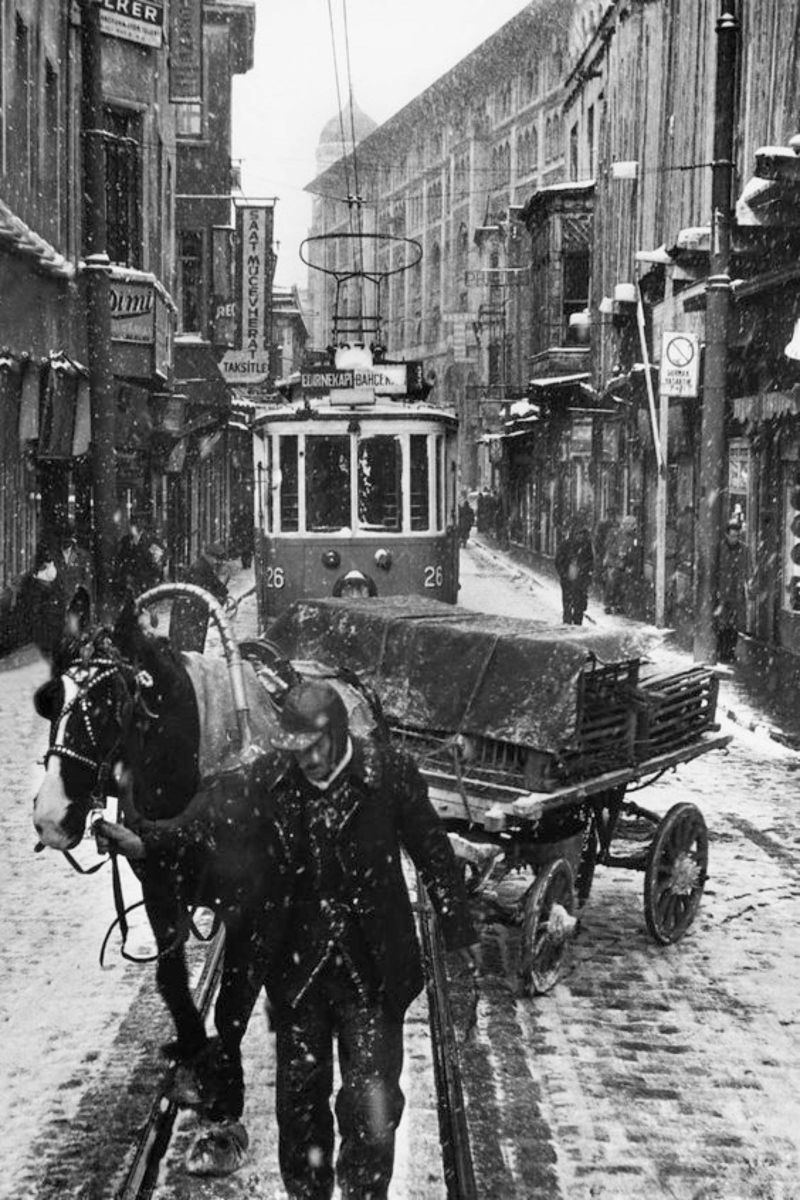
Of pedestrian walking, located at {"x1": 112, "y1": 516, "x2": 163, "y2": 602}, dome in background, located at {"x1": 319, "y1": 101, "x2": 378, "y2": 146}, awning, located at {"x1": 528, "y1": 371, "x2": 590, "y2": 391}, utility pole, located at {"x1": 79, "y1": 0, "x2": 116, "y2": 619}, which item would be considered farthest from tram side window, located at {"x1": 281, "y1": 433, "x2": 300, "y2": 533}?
dome in background, located at {"x1": 319, "y1": 101, "x2": 378, "y2": 146}

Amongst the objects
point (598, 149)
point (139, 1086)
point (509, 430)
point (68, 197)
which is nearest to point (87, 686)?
point (139, 1086)

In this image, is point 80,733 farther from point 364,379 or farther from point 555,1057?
point 364,379

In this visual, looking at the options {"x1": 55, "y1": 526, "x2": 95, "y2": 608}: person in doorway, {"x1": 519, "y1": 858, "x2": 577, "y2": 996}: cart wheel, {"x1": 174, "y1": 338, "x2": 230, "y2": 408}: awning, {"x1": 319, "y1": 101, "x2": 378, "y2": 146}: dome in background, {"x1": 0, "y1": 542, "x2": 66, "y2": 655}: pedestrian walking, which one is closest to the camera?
{"x1": 519, "y1": 858, "x2": 577, "y2": 996}: cart wheel

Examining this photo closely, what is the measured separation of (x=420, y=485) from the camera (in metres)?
18.0

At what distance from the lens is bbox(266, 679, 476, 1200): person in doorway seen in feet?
13.5

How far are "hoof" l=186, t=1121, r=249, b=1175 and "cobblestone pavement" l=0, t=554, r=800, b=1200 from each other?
0.05 metres

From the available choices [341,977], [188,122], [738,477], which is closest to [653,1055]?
[341,977]

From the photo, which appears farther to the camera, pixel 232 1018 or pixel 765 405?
pixel 765 405

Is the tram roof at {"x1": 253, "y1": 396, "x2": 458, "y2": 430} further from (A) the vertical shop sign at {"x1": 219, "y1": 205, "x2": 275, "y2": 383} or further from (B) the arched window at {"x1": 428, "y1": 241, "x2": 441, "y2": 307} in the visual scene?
(B) the arched window at {"x1": 428, "y1": 241, "x2": 441, "y2": 307}

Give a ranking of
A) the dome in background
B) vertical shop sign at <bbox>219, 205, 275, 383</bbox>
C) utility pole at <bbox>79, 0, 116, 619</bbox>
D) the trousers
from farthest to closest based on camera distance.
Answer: the dome in background < vertical shop sign at <bbox>219, 205, 275, 383</bbox> < utility pole at <bbox>79, 0, 116, 619</bbox> < the trousers

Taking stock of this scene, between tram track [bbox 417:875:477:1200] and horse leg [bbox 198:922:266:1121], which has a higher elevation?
horse leg [bbox 198:922:266:1121]

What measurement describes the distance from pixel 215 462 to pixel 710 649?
29481mm

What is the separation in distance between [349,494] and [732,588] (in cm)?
672

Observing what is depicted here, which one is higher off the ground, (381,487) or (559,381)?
(559,381)
